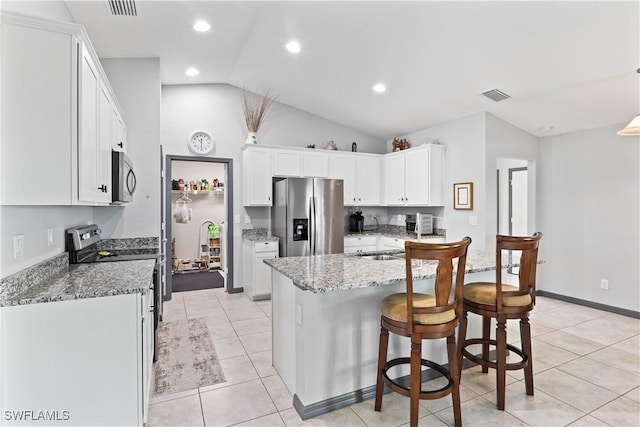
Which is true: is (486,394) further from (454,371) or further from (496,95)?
(496,95)

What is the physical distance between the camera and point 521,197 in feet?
20.2

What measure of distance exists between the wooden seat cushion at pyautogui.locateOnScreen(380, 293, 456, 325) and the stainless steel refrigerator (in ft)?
9.28

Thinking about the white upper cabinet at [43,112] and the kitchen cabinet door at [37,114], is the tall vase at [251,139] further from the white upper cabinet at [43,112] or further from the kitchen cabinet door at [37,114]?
the kitchen cabinet door at [37,114]

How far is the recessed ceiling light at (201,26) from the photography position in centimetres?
337

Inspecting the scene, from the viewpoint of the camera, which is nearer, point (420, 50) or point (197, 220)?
point (420, 50)

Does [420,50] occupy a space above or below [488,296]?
above

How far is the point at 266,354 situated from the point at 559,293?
4284 millimetres

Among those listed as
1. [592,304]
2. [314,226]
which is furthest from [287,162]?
[592,304]

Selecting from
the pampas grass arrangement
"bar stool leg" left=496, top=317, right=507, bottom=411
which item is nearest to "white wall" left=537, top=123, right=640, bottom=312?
"bar stool leg" left=496, top=317, right=507, bottom=411

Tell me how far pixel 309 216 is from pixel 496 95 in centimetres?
280

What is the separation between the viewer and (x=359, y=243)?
18.5ft

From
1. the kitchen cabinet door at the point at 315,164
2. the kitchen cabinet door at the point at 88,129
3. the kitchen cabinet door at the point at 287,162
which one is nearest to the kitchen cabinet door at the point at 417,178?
the kitchen cabinet door at the point at 315,164

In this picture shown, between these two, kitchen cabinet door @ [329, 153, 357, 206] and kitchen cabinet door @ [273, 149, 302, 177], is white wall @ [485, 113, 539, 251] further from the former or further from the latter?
kitchen cabinet door @ [273, 149, 302, 177]

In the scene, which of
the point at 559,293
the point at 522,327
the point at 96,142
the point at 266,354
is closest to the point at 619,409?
the point at 522,327
